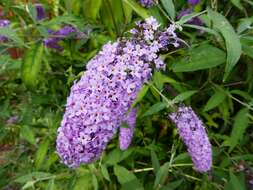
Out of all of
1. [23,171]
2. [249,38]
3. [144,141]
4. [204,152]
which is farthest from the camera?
[23,171]

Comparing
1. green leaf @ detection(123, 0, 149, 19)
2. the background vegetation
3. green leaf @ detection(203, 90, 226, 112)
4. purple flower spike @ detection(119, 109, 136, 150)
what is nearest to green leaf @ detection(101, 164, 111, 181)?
the background vegetation

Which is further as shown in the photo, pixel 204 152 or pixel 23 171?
pixel 23 171

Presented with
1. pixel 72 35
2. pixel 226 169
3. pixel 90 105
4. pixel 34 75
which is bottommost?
pixel 226 169

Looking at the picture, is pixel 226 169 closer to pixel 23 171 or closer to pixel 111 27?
pixel 111 27

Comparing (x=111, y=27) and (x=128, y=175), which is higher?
(x=111, y=27)

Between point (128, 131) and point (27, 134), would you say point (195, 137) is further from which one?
point (27, 134)

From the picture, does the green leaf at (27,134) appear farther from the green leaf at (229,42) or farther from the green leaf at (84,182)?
the green leaf at (229,42)

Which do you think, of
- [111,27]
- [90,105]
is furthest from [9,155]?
[90,105]
